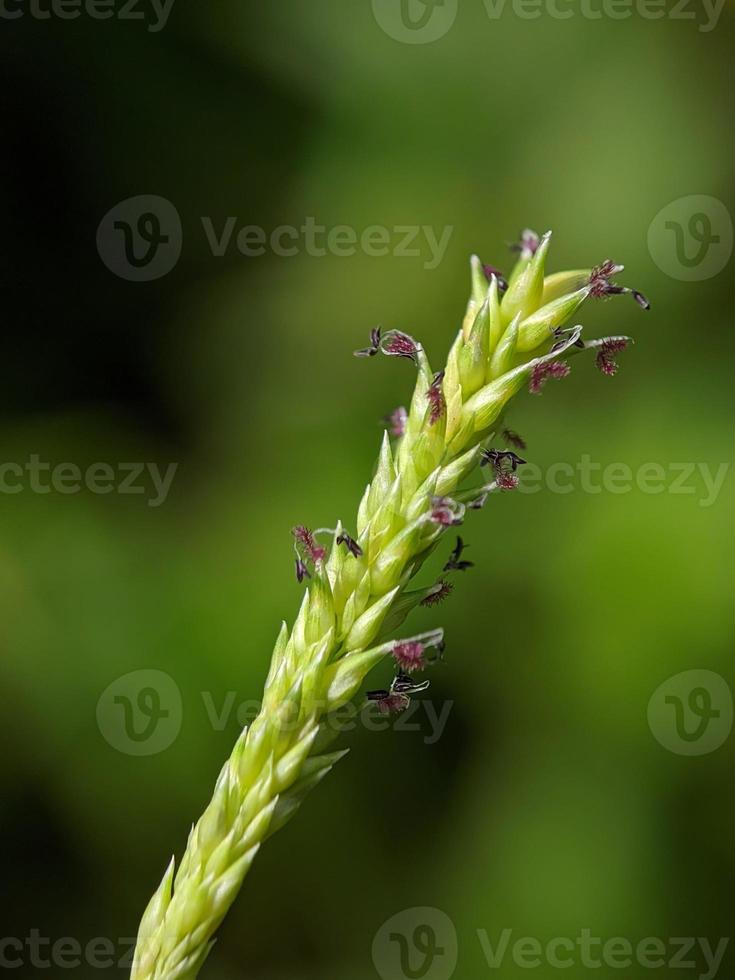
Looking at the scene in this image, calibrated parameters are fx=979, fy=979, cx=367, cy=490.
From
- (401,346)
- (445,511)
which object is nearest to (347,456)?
(401,346)

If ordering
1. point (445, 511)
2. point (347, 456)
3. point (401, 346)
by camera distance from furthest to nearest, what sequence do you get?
point (347, 456) → point (401, 346) → point (445, 511)

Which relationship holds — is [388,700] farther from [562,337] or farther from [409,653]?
[562,337]

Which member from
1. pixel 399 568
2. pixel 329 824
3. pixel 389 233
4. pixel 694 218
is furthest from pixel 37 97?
pixel 399 568

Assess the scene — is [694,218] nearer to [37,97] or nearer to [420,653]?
[37,97]

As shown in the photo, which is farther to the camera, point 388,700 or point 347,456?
point 347,456

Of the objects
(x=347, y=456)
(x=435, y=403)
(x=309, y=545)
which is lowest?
(x=309, y=545)

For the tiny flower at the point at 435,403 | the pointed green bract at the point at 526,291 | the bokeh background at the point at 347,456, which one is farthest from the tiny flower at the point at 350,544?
the bokeh background at the point at 347,456

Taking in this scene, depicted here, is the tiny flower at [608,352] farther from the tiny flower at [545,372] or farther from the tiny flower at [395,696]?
the tiny flower at [395,696]
